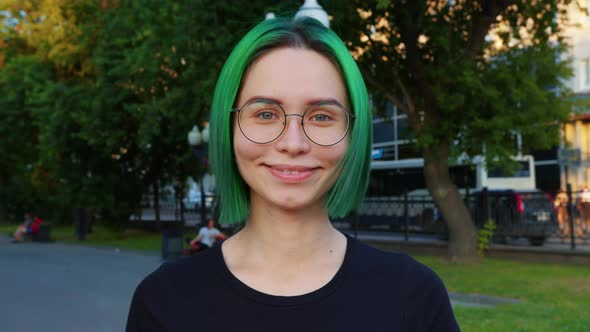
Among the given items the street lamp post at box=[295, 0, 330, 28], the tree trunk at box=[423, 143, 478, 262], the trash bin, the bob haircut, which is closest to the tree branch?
the tree trunk at box=[423, 143, 478, 262]

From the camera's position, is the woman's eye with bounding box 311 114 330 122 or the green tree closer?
the woman's eye with bounding box 311 114 330 122

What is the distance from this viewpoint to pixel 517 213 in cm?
1614

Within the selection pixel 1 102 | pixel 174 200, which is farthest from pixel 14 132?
pixel 174 200

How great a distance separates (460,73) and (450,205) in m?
3.30

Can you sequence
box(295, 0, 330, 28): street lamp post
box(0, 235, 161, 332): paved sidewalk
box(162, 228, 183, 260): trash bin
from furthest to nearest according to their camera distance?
1. box(162, 228, 183, 260): trash bin
2. box(0, 235, 161, 332): paved sidewalk
3. box(295, 0, 330, 28): street lamp post

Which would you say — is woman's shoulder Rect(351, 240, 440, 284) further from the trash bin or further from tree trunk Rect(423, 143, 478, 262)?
the trash bin

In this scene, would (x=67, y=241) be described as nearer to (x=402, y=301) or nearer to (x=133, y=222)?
(x=133, y=222)

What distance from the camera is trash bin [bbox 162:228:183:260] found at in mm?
18578

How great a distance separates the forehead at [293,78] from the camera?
4.99 ft

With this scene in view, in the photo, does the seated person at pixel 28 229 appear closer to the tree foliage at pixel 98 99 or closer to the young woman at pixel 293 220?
the tree foliage at pixel 98 99

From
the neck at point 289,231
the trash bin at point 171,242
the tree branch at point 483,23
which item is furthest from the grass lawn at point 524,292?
the trash bin at point 171,242

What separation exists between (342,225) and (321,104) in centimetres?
1949

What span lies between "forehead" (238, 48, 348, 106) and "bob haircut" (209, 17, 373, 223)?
21mm

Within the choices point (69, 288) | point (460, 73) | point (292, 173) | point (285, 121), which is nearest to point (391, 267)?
point (292, 173)
